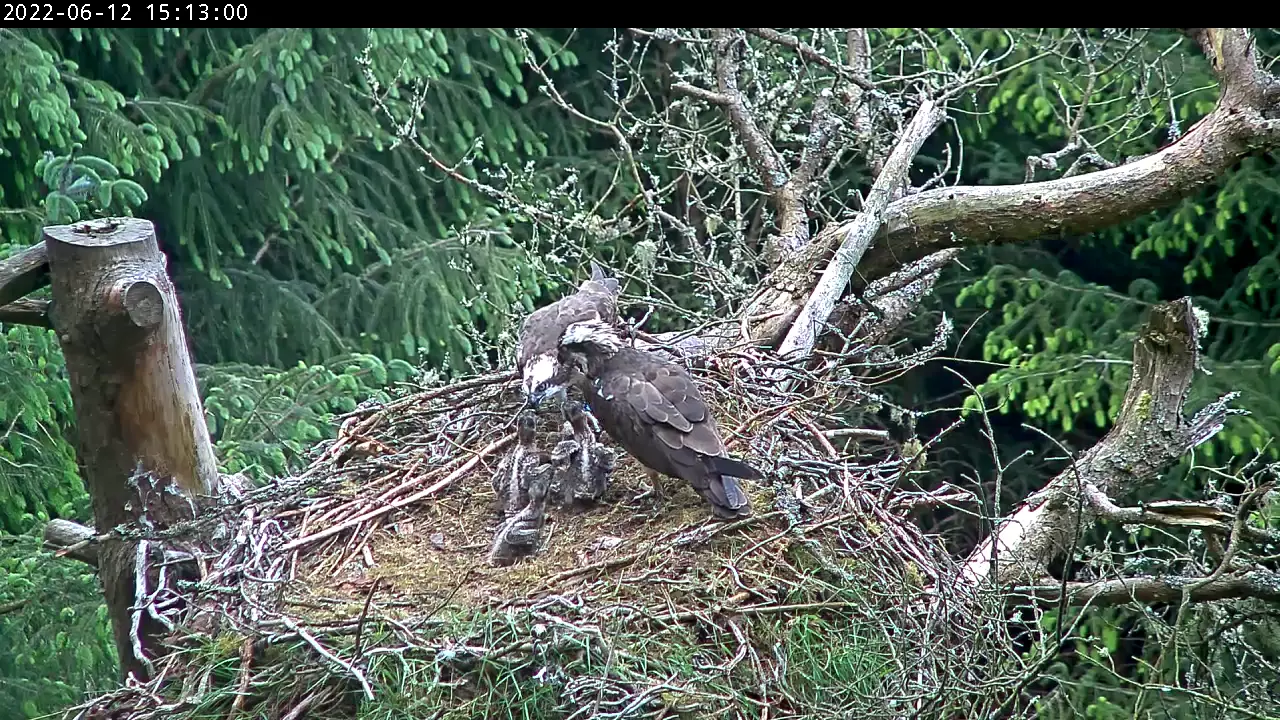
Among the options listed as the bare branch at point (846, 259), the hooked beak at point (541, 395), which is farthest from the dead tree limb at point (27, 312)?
the bare branch at point (846, 259)

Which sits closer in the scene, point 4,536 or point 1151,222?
point 4,536

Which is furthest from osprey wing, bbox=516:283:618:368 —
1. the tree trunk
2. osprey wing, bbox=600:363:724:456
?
the tree trunk

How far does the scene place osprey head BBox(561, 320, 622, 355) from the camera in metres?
4.02

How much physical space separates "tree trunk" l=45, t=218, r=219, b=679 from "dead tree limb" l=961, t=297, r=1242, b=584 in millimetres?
2420

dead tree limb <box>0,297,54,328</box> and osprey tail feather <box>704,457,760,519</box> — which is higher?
dead tree limb <box>0,297,54,328</box>

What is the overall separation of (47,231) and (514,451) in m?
1.53

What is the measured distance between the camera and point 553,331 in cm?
425

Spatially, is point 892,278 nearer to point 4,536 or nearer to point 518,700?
point 518,700

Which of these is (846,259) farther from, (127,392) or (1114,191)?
(127,392)

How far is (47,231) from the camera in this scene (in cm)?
338

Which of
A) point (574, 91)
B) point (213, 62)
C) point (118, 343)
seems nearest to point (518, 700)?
point (118, 343)

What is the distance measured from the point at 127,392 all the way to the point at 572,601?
54.6 inches
